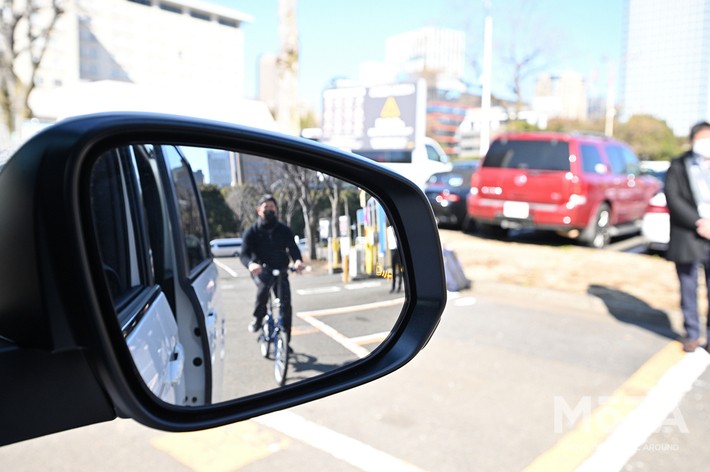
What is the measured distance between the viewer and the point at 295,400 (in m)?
1.13

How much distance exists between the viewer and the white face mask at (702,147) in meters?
5.30

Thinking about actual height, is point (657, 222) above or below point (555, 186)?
below

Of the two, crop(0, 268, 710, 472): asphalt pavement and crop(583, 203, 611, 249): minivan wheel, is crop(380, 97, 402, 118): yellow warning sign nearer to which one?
crop(583, 203, 611, 249): minivan wheel

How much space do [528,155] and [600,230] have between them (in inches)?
79.5

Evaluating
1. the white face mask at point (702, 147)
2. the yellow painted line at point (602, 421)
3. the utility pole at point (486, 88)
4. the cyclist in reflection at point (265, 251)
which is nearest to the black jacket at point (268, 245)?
the cyclist in reflection at point (265, 251)

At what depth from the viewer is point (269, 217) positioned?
114 centimetres

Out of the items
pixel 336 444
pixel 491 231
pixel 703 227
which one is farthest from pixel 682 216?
pixel 491 231

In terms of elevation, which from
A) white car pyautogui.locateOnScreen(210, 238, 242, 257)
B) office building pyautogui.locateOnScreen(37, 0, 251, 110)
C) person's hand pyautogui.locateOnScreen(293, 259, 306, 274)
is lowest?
person's hand pyautogui.locateOnScreen(293, 259, 306, 274)

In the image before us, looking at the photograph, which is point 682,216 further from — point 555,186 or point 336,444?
point 555,186

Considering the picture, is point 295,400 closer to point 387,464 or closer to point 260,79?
point 387,464

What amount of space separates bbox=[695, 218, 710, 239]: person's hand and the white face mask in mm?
692

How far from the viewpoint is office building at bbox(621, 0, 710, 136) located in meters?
140

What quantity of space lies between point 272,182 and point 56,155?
0.46 meters

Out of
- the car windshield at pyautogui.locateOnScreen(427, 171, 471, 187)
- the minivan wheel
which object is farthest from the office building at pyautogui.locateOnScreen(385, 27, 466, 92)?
the minivan wheel
